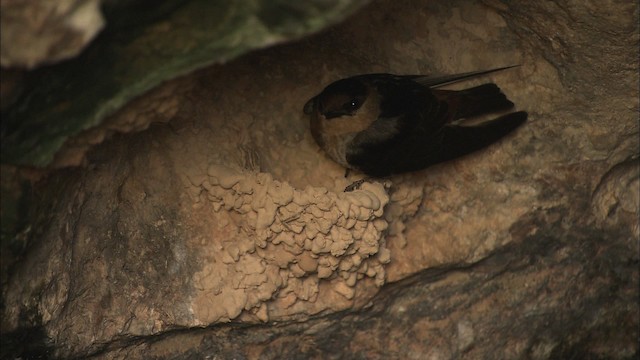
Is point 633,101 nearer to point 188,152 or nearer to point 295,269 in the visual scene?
point 295,269

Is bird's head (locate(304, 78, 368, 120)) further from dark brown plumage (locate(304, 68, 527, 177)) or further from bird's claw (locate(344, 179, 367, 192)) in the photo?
bird's claw (locate(344, 179, 367, 192))

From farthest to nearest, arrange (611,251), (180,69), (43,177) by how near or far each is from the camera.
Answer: (611,251), (43,177), (180,69)

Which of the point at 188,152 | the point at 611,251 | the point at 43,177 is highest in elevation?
the point at 43,177

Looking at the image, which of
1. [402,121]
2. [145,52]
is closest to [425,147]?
[402,121]

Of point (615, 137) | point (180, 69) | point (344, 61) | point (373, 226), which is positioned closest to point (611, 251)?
point (615, 137)

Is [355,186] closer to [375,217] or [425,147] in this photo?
[375,217]

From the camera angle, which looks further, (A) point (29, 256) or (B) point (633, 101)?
(B) point (633, 101)

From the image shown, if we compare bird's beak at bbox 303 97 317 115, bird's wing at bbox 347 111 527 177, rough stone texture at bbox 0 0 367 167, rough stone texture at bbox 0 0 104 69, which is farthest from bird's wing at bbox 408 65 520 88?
Result: rough stone texture at bbox 0 0 104 69
